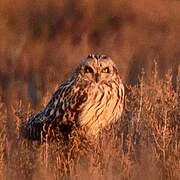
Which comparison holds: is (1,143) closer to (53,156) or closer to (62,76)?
(53,156)

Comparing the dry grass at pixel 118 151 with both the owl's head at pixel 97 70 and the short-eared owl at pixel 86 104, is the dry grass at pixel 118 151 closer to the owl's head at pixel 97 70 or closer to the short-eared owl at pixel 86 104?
the short-eared owl at pixel 86 104

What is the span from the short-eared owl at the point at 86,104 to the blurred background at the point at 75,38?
3.57 meters

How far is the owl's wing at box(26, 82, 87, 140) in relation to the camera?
10211 millimetres

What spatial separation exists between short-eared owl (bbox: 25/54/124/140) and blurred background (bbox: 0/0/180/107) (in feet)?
11.7

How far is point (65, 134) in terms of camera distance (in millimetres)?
10031

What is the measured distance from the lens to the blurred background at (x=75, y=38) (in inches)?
657

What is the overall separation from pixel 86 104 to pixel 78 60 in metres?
7.16

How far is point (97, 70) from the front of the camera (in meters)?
10.3

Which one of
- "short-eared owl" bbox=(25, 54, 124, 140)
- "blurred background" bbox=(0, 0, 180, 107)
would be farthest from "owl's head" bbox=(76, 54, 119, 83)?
"blurred background" bbox=(0, 0, 180, 107)

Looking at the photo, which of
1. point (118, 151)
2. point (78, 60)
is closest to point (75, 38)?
point (78, 60)

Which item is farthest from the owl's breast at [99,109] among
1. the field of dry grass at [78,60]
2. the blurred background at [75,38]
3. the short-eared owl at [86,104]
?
the blurred background at [75,38]

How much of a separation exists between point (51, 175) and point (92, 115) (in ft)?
3.22

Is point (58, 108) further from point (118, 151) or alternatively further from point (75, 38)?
point (75, 38)

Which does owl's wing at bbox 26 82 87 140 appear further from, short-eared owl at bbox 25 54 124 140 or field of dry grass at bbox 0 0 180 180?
field of dry grass at bbox 0 0 180 180
